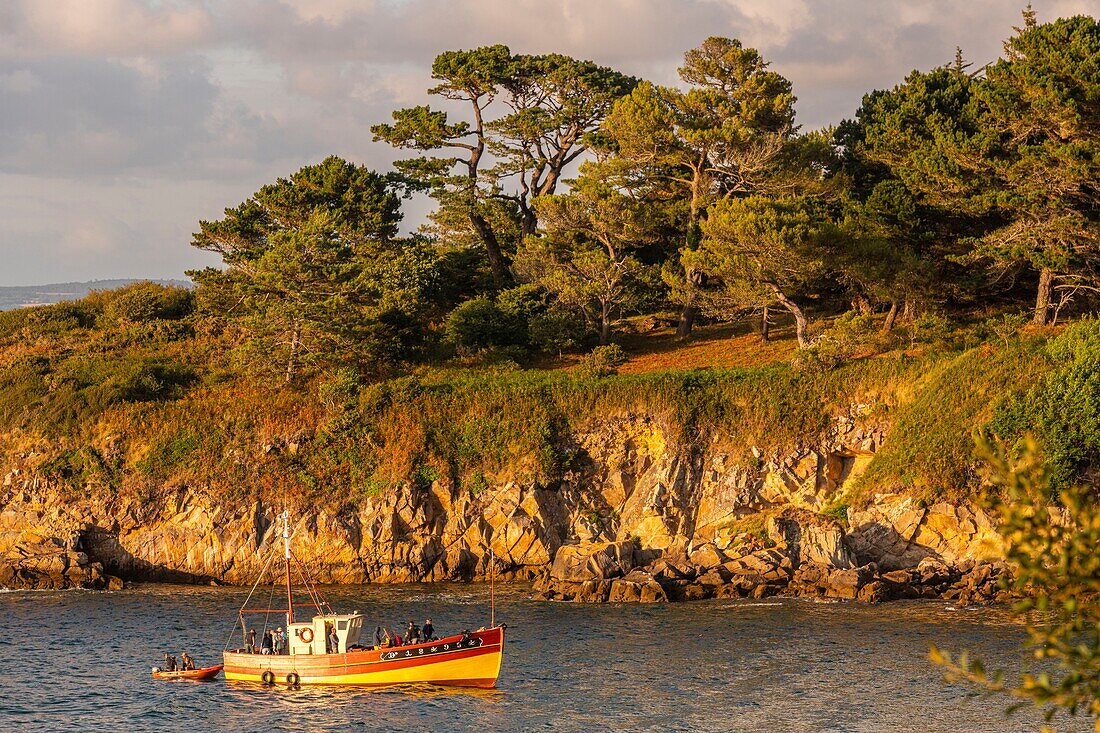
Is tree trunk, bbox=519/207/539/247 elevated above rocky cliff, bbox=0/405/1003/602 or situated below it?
above

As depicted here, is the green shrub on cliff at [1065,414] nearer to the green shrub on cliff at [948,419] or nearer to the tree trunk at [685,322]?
the green shrub on cliff at [948,419]

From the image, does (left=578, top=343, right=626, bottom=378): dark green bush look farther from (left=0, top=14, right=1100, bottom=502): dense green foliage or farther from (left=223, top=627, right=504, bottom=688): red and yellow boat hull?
(left=223, top=627, right=504, bottom=688): red and yellow boat hull

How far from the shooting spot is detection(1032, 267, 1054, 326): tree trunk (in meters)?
69.2

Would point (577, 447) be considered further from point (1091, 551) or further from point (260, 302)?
point (1091, 551)

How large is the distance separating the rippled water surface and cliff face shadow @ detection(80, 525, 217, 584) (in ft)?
22.7

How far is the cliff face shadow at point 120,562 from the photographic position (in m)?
65.2

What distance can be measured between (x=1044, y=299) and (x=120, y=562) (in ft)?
172

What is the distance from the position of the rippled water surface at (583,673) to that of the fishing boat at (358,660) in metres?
0.72

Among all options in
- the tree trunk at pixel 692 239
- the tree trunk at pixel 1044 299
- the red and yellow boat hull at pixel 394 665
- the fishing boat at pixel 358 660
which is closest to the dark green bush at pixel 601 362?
the tree trunk at pixel 692 239

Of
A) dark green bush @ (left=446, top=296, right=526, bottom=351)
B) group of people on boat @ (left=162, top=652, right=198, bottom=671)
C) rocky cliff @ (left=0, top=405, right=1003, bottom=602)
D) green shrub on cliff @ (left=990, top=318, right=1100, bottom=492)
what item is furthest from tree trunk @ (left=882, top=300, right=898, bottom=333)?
group of people on boat @ (left=162, top=652, right=198, bottom=671)

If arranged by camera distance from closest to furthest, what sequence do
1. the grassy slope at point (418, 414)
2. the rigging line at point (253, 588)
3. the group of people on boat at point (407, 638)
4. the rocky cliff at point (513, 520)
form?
the group of people on boat at point (407, 638), the rigging line at point (253, 588), the rocky cliff at point (513, 520), the grassy slope at point (418, 414)

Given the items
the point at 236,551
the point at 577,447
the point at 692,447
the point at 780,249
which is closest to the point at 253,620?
the point at 236,551

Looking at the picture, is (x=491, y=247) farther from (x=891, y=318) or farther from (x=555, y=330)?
(x=891, y=318)

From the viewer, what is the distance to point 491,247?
8756 centimetres
